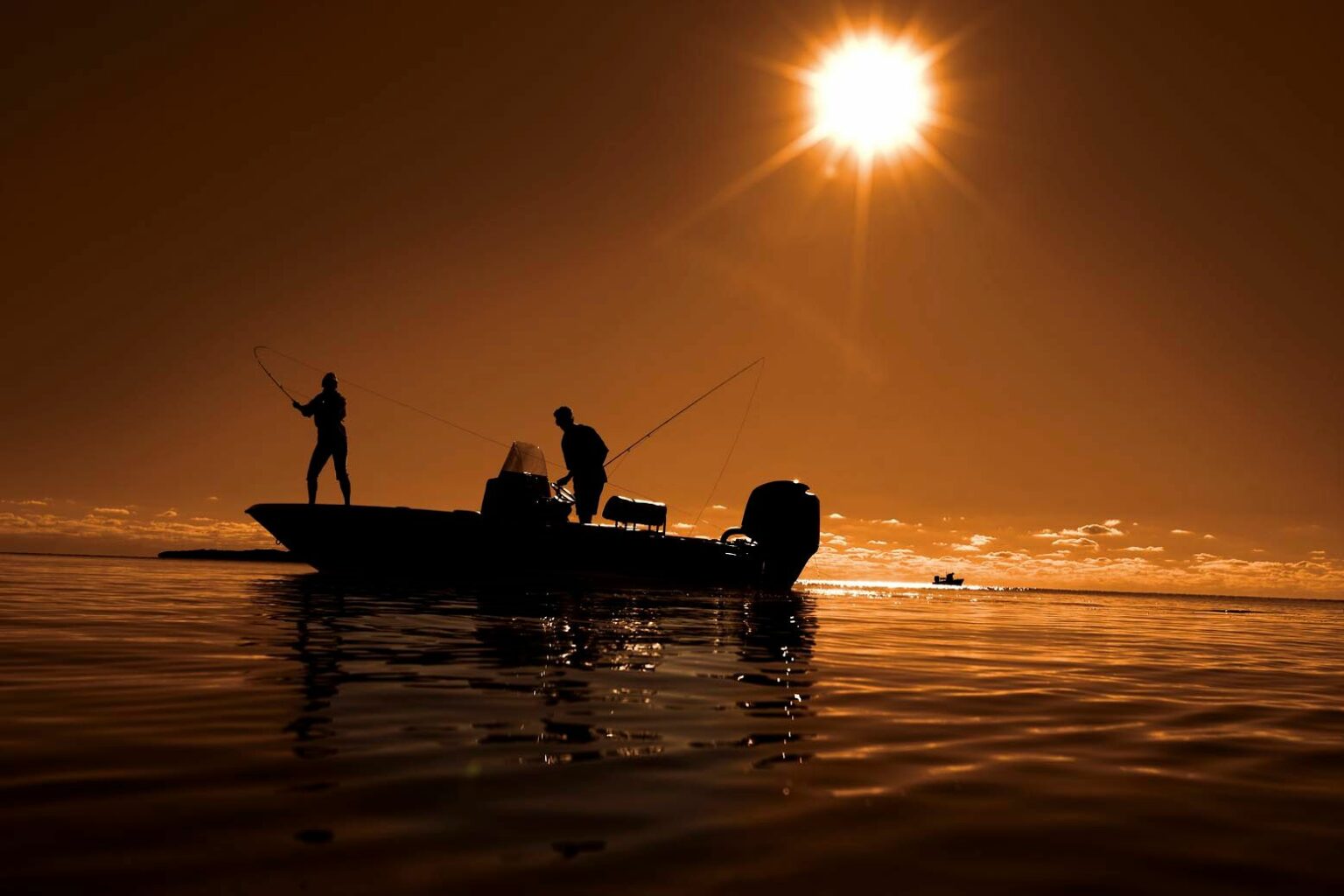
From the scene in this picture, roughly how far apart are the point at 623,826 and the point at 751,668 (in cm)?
444

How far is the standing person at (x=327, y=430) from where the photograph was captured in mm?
17266

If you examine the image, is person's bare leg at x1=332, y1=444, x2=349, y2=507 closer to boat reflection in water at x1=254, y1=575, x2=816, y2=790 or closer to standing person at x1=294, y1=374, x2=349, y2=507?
standing person at x1=294, y1=374, x2=349, y2=507

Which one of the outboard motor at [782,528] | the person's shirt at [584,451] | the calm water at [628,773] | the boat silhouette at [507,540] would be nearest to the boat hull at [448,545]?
the boat silhouette at [507,540]

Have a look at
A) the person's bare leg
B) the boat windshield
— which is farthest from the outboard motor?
the person's bare leg

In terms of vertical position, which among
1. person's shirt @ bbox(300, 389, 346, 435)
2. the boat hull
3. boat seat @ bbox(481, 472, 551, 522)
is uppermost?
Answer: person's shirt @ bbox(300, 389, 346, 435)

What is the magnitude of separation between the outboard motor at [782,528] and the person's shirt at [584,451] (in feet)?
20.6

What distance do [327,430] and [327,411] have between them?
0.40 metres

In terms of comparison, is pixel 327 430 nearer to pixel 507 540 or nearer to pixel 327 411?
pixel 327 411

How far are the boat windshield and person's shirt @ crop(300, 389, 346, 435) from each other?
3.95 meters

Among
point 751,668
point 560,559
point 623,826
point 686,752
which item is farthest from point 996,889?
point 560,559

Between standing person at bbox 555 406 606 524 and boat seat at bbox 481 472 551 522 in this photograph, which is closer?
boat seat at bbox 481 472 551 522

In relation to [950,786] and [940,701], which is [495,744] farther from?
[940,701]

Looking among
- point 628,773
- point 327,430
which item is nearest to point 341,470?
point 327,430

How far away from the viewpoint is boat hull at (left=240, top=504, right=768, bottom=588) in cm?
1795
